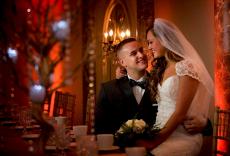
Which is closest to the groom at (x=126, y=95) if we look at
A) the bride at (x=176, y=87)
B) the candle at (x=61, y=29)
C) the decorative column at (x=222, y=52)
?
the bride at (x=176, y=87)

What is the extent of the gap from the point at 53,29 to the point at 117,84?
9.23 feet

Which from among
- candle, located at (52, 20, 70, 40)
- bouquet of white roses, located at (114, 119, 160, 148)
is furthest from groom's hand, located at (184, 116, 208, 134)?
candle, located at (52, 20, 70, 40)

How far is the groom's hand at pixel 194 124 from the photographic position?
3434 millimetres

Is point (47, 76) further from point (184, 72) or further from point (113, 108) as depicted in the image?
point (113, 108)

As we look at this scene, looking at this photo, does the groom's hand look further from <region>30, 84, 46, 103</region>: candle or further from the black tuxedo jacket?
<region>30, 84, 46, 103</region>: candle

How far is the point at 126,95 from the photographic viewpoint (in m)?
3.92

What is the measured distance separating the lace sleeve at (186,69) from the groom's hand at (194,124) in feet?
1.01

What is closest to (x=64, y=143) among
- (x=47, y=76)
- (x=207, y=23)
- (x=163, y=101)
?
(x=47, y=76)

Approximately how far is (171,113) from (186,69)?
0.36m

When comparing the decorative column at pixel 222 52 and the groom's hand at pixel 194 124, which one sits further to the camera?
the decorative column at pixel 222 52

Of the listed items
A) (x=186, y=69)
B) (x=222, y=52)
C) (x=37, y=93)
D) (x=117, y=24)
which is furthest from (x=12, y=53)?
(x=117, y=24)

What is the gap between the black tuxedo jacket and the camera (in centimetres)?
373

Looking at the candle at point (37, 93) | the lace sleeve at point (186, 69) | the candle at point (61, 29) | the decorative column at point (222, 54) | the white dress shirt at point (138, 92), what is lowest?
the candle at point (37, 93)

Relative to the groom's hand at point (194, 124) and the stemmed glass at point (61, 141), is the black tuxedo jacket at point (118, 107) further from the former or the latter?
the stemmed glass at point (61, 141)
